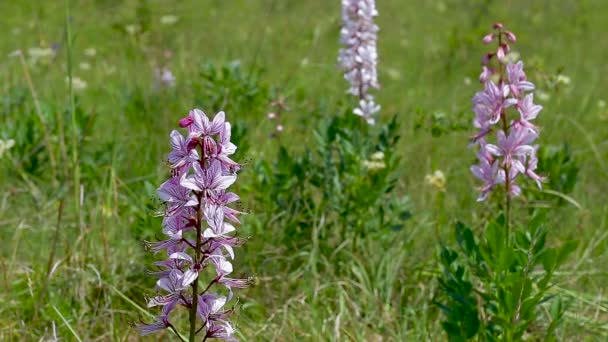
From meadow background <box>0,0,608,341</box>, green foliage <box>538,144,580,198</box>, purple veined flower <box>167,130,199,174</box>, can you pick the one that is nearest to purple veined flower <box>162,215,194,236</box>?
purple veined flower <box>167,130,199,174</box>

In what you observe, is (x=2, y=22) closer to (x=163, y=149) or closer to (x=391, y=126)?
(x=163, y=149)

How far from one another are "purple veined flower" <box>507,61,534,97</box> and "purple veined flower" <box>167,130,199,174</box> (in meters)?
0.98

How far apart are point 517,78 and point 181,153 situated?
1.02m

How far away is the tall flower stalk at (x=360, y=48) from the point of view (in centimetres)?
305

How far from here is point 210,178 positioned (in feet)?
4.83

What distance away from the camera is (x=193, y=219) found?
1.53 metres

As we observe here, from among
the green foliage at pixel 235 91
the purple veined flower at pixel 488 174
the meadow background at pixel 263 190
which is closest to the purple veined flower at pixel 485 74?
the purple veined flower at pixel 488 174

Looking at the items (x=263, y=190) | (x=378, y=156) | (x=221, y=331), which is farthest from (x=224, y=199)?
(x=263, y=190)

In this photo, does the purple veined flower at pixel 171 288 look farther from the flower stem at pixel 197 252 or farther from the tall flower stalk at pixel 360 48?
the tall flower stalk at pixel 360 48

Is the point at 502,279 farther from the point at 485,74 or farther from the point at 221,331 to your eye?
the point at 221,331

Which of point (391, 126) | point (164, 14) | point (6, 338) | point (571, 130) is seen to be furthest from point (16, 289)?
point (164, 14)

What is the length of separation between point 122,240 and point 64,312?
529 millimetres

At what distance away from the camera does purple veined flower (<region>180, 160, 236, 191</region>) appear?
4.80ft

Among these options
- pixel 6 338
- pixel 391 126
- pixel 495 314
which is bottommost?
pixel 6 338
